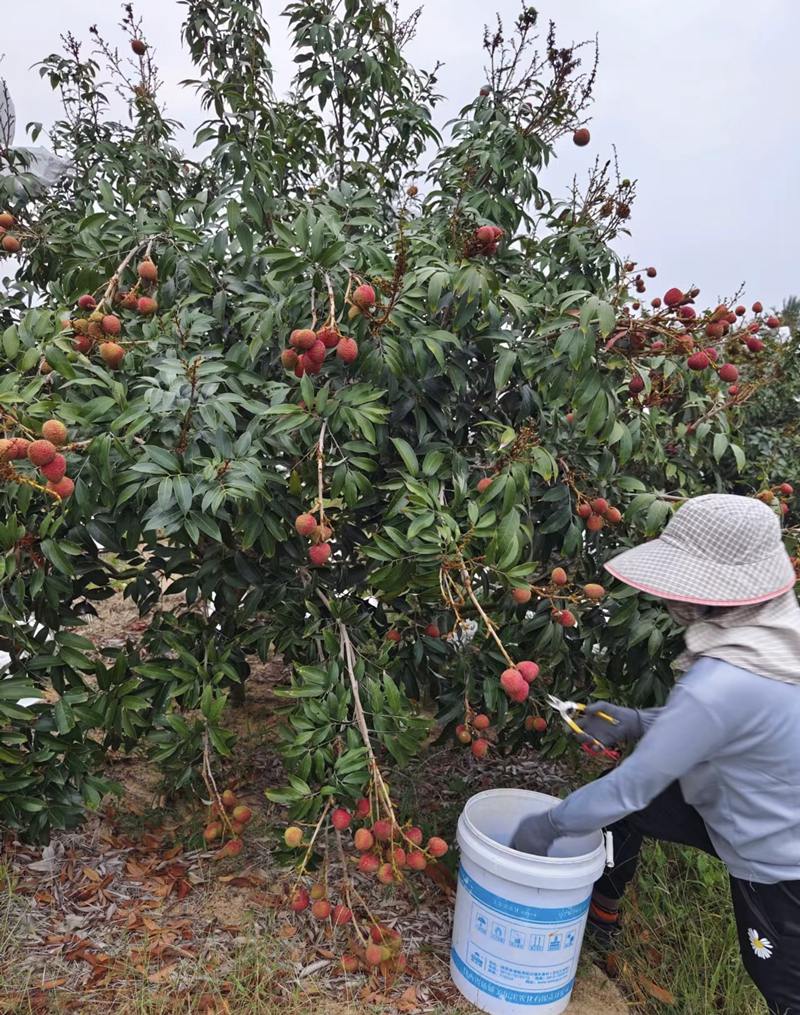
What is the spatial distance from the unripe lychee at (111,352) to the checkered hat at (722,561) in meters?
1.30

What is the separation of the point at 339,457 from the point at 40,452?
0.75m

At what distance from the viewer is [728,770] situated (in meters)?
1.68

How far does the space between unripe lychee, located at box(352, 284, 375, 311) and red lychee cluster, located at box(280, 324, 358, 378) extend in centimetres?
9

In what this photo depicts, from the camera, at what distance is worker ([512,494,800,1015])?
5.04 feet

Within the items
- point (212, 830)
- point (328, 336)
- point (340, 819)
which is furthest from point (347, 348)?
point (212, 830)

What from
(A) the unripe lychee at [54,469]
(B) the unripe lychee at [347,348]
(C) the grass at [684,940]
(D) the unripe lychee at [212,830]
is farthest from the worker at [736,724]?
(A) the unripe lychee at [54,469]

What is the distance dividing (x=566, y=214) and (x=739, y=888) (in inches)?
83.9

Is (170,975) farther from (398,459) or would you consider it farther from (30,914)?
(398,459)

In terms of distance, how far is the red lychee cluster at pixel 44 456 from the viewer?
4.70ft

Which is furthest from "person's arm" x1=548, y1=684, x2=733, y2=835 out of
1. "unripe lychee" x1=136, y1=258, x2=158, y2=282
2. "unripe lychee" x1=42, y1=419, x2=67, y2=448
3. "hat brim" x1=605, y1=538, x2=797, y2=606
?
"unripe lychee" x1=136, y1=258, x2=158, y2=282

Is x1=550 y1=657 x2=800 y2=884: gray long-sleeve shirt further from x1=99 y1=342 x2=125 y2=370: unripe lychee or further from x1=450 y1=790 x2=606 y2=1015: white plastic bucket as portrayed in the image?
x1=99 y1=342 x2=125 y2=370: unripe lychee

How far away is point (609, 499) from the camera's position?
2.39 m

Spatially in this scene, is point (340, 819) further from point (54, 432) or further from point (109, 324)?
point (109, 324)

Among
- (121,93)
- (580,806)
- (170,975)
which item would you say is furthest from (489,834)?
(121,93)
